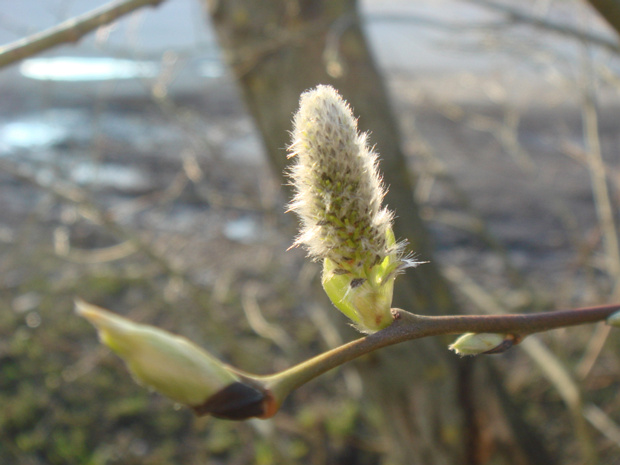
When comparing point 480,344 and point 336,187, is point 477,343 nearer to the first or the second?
point 480,344

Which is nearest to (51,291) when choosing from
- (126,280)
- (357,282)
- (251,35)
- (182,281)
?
(126,280)

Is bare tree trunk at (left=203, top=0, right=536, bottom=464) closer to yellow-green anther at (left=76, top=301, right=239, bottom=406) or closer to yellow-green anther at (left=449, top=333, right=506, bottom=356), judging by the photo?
yellow-green anther at (left=449, top=333, right=506, bottom=356)

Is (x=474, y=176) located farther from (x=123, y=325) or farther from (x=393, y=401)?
(x=123, y=325)

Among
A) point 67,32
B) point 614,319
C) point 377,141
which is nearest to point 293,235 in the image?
point 377,141

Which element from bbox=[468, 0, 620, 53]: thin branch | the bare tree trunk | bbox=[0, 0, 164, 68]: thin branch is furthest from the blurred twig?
bbox=[0, 0, 164, 68]: thin branch

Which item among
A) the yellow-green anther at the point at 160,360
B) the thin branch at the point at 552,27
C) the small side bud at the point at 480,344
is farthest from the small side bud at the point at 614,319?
the thin branch at the point at 552,27

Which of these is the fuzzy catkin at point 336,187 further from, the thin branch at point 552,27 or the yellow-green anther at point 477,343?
the thin branch at point 552,27
